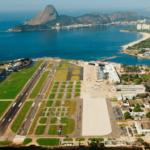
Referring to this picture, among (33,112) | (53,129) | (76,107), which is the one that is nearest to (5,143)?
(53,129)

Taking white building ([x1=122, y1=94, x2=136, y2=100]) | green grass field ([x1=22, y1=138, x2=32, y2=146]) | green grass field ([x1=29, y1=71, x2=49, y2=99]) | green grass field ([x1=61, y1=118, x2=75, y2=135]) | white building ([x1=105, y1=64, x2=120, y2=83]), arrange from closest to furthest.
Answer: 1. green grass field ([x1=22, y1=138, x2=32, y2=146])
2. green grass field ([x1=61, y1=118, x2=75, y2=135])
3. white building ([x1=122, y1=94, x2=136, y2=100])
4. green grass field ([x1=29, y1=71, x2=49, y2=99])
5. white building ([x1=105, y1=64, x2=120, y2=83])

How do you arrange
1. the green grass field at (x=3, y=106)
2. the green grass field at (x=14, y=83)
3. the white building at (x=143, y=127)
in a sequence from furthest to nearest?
the green grass field at (x=14, y=83) → the green grass field at (x=3, y=106) → the white building at (x=143, y=127)

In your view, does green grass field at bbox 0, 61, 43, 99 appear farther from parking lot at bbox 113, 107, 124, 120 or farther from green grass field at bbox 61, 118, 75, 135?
parking lot at bbox 113, 107, 124, 120

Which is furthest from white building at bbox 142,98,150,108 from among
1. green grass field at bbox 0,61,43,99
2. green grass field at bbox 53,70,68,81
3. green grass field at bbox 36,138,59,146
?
green grass field at bbox 0,61,43,99

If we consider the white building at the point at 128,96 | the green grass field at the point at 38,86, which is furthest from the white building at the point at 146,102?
the green grass field at the point at 38,86

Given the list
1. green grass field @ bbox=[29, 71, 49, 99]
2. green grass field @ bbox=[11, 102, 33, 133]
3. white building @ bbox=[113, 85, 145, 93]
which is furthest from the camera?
green grass field @ bbox=[29, 71, 49, 99]

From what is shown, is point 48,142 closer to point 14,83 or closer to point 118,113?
point 118,113

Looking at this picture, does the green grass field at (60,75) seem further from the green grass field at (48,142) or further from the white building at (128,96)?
the green grass field at (48,142)
